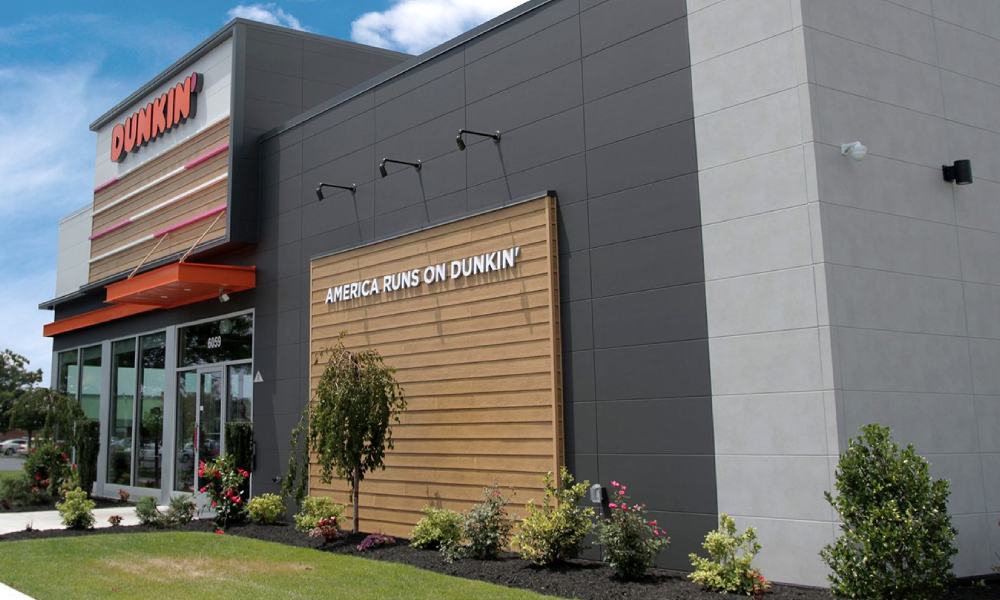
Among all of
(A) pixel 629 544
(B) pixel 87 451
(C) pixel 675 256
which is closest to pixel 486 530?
(A) pixel 629 544

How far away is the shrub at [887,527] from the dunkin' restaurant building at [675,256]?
20.0 inches

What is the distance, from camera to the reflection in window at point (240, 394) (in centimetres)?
1778

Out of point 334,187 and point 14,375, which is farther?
point 14,375

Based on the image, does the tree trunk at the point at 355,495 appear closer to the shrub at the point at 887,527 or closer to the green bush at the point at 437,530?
the green bush at the point at 437,530

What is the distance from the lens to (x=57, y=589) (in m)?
9.73

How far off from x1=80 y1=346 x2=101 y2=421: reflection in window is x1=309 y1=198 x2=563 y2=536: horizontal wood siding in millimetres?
11937

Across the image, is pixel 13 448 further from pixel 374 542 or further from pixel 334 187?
pixel 374 542

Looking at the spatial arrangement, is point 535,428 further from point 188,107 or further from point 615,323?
point 188,107

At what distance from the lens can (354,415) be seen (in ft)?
41.8

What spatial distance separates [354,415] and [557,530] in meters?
3.85

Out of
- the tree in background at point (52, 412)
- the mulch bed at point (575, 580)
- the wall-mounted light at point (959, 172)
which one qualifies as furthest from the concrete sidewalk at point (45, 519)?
the wall-mounted light at point (959, 172)

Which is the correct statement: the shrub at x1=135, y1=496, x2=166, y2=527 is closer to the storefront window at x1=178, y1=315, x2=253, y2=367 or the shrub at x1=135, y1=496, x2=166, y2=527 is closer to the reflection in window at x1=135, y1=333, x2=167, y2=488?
the storefront window at x1=178, y1=315, x2=253, y2=367

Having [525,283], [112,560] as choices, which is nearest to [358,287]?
[525,283]

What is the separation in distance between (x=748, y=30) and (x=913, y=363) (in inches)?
150
